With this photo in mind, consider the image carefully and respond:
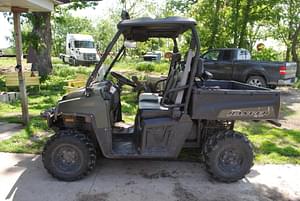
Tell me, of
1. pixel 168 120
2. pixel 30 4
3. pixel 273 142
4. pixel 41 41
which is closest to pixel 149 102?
pixel 168 120

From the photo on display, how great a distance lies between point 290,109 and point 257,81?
2.60 m

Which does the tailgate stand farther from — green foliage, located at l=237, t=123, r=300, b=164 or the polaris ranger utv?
the polaris ranger utv

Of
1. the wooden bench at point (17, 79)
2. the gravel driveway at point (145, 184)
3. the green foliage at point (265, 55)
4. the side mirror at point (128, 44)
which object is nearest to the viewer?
the gravel driveway at point (145, 184)

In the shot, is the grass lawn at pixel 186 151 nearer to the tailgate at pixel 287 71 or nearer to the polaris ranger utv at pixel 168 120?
the polaris ranger utv at pixel 168 120

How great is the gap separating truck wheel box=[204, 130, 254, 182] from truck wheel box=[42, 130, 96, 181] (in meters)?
1.43

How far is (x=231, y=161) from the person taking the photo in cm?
398

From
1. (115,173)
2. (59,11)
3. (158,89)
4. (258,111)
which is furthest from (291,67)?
(59,11)

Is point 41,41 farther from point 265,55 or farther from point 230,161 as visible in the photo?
point 265,55

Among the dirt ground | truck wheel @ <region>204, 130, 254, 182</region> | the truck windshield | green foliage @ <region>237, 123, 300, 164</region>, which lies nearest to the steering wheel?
truck wheel @ <region>204, 130, 254, 182</region>

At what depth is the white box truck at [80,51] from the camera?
25.7 metres

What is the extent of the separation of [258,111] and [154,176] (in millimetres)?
1518

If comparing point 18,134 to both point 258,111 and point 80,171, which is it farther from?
point 258,111

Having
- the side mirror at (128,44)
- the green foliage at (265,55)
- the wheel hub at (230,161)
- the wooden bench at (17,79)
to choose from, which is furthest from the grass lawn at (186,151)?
the green foliage at (265,55)

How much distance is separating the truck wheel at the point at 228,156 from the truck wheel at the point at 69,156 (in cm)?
143
